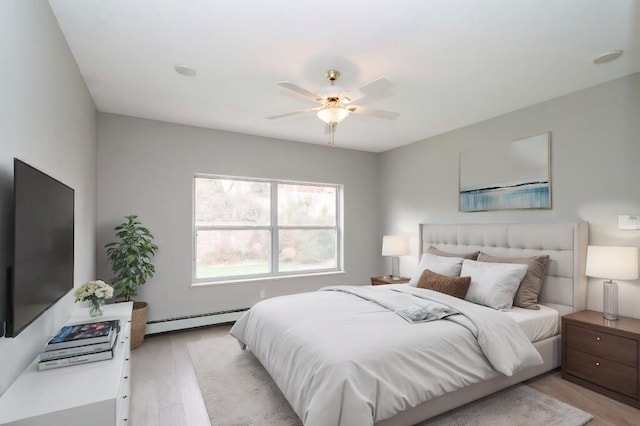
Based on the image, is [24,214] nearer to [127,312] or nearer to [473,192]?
[127,312]

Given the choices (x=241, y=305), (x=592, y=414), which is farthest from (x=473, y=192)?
(x=241, y=305)

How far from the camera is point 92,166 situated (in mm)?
3432

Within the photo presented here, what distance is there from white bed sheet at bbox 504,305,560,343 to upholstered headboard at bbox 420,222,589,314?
16 cm

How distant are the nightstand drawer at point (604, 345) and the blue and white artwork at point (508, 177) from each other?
1.24m

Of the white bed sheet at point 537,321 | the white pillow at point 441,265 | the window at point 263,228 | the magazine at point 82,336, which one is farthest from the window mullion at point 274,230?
the white bed sheet at point 537,321

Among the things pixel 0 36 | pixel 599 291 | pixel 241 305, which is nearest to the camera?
pixel 0 36

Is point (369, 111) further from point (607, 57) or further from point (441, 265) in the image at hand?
point (441, 265)

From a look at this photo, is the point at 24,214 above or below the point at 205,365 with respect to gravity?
above

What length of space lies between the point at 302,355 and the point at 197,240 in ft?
8.95

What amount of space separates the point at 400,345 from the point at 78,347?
72.5 inches

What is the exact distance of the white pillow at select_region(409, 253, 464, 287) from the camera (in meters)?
3.61

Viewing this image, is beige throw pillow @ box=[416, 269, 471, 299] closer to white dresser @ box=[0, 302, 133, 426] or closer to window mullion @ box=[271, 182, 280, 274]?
window mullion @ box=[271, 182, 280, 274]

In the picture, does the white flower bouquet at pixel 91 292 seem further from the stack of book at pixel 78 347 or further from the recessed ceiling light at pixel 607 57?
the recessed ceiling light at pixel 607 57

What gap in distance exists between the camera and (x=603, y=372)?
8.55 feet
